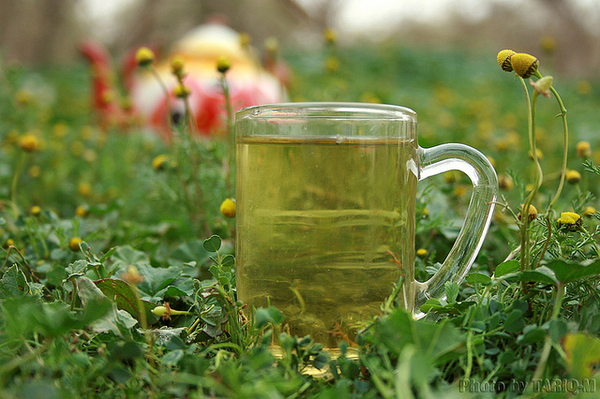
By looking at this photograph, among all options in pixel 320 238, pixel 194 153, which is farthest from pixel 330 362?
pixel 194 153

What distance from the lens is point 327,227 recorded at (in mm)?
814

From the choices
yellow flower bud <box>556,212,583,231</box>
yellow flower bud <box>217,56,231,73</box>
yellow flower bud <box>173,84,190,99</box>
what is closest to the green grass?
yellow flower bud <box>556,212,583,231</box>

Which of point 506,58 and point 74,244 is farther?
point 74,244

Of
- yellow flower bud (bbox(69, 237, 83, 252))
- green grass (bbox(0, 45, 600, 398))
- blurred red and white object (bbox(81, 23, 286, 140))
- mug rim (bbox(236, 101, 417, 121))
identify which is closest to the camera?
green grass (bbox(0, 45, 600, 398))

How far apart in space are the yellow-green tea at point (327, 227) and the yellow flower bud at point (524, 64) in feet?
0.70

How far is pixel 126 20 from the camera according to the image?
7605 millimetres

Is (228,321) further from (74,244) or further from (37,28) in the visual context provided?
(37,28)

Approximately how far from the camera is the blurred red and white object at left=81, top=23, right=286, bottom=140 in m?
2.44

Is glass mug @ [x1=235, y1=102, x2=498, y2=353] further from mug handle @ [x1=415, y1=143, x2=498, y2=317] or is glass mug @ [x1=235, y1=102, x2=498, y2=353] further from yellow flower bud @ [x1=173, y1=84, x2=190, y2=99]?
yellow flower bud @ [x1=173, y1=84, x2=190, y2=99]

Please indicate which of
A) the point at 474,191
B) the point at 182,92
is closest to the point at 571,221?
the point at 474,191

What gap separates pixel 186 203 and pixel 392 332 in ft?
3.01

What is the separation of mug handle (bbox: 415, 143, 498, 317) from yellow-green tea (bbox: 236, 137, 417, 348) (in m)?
0.08

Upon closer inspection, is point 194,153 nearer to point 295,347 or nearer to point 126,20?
point 295,347

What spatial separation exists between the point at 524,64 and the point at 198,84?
6.53 feet
